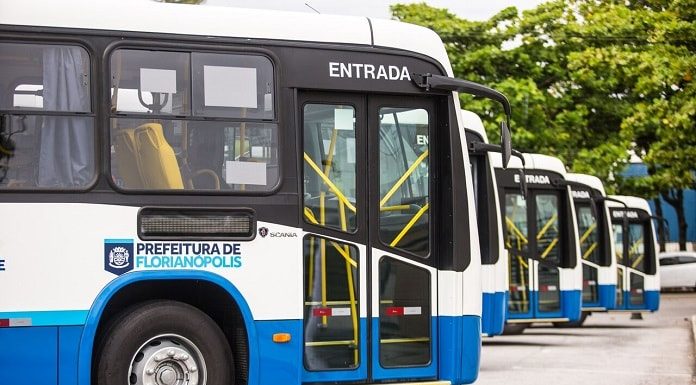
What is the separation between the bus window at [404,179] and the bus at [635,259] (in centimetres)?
1697

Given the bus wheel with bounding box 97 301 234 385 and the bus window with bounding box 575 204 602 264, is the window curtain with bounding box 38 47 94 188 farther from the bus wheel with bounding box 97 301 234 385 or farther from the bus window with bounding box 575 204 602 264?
the bus window with bounding box 575 204 602 264

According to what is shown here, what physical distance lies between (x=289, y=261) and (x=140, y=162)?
1.33 metres

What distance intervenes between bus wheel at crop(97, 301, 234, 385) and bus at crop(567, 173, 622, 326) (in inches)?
635

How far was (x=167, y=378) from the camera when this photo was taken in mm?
9320

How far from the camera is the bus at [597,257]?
24828 millimetres

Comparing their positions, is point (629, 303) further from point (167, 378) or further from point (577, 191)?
point (167, 378)

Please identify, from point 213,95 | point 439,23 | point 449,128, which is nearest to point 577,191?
point 439,23

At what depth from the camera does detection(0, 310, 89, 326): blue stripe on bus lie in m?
8.88

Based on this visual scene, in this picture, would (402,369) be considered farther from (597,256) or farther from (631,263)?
(631,263)

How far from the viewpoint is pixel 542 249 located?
22.3m

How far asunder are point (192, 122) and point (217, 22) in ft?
2.68

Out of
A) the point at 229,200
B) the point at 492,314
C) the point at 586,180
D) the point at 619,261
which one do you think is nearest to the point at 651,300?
the point at 619,261

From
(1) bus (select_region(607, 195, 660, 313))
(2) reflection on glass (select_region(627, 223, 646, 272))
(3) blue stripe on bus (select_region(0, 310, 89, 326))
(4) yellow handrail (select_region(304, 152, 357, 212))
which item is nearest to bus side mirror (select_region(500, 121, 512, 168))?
(4) yellow handrail (select_region(304, 152, 357, 212))

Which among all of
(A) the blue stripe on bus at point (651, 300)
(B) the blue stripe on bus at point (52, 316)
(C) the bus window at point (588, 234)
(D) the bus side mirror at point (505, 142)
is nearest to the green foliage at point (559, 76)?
(A) the blue stripe on bus at point (651, 300)
